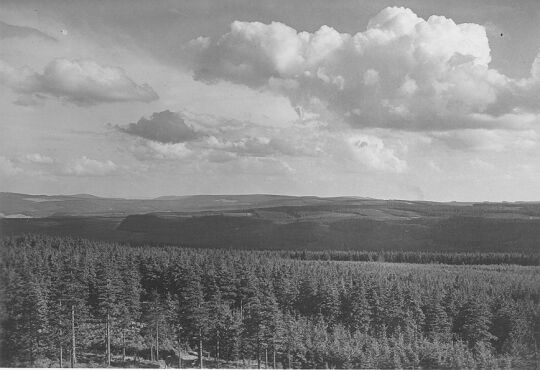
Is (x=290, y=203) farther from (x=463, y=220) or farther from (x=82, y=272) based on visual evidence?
(x=82, y=272)

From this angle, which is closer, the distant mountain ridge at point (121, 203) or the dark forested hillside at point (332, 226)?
the distant mountain ridge at point (121, 203)

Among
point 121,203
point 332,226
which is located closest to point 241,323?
point 121,203

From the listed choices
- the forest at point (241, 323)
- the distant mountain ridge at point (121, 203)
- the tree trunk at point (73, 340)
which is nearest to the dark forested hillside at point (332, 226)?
the distant mountain ridge at point (121, 203)

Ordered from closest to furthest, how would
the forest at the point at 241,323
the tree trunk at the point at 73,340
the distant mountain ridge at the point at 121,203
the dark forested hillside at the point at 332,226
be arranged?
the tree trunk at the point at 73,340
the forest at the point at 241,323
the distant mountain ridge at the point at 121,203
the dark forested hillside at the point at 332,226

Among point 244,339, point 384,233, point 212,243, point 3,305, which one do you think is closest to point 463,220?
point 384,233

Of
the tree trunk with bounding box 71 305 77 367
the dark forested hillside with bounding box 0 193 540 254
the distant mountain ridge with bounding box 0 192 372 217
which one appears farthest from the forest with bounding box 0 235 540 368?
the dark forested hillside with bounding box 0 193 540 254

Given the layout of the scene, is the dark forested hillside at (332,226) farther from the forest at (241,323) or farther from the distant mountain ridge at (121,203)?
the forest at (241,323)

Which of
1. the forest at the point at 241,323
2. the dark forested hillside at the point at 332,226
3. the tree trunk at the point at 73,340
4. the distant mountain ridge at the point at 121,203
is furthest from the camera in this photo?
the dark forested hillside at the point at 332,226

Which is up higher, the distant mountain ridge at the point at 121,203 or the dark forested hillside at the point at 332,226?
the distant mountain ridge at the point at 121,203

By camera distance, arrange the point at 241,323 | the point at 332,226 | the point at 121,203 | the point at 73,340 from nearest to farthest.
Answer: the point at 73,340
the point at 241,323
the point at 121,203
the point at 332,226

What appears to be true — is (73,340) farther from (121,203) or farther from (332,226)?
A: (332,226)
